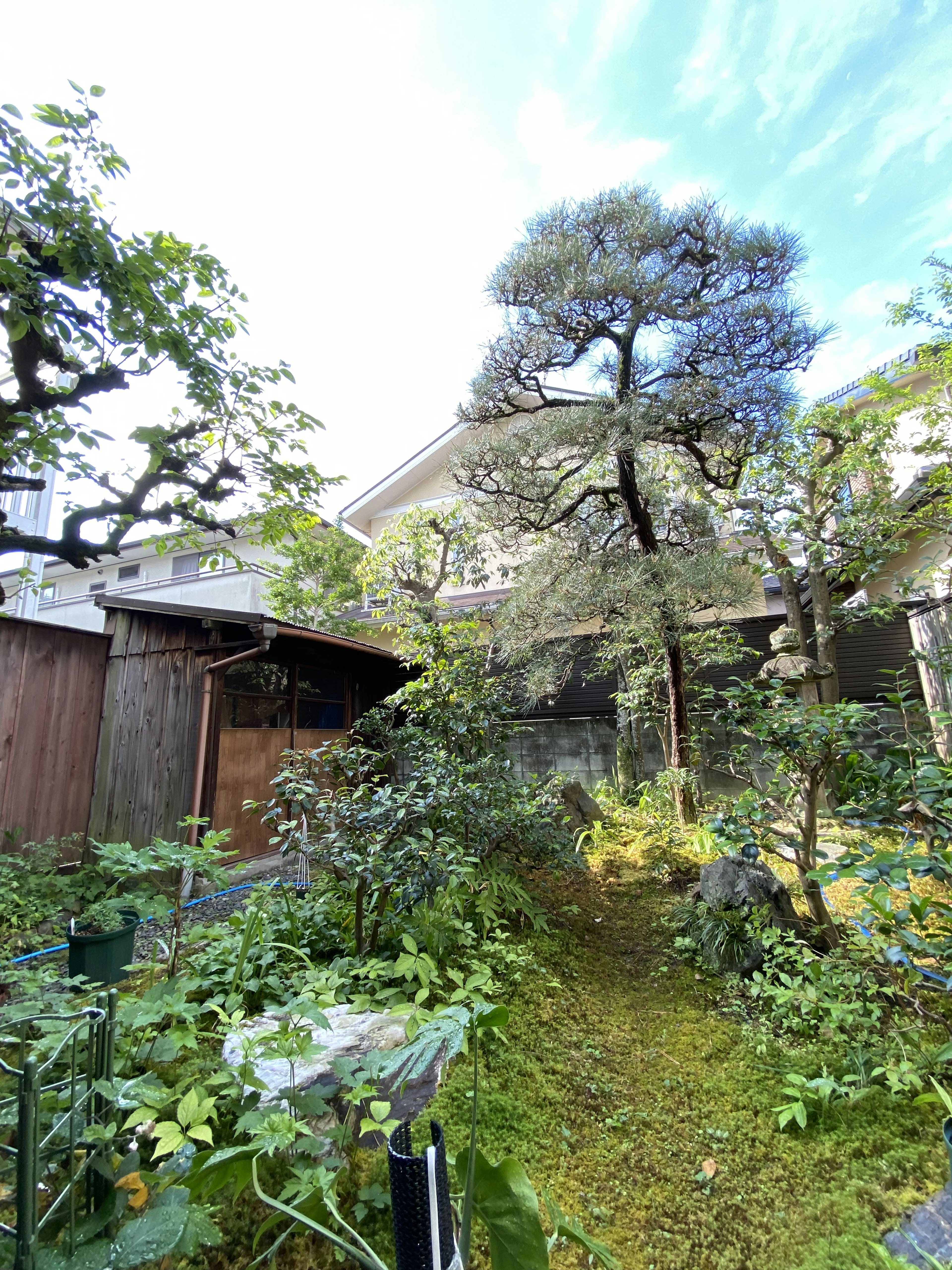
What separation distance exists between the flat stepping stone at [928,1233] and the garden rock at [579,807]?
150 inches

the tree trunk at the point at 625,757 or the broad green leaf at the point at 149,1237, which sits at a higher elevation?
the tree trunk at the point at 625,757

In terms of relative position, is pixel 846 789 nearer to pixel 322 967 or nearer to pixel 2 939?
pixel 322 967

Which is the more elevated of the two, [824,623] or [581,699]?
[824,623]

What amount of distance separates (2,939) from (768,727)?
5.09 metres

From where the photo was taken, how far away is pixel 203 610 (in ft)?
18.6

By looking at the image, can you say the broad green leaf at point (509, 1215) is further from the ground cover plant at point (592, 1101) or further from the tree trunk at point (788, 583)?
the tree trunk at point (788, 583)

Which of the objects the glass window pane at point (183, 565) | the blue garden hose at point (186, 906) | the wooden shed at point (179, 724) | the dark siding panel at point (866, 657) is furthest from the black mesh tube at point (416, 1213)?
the glass window pane at point (183, 565)

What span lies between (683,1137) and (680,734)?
3731 millimetres

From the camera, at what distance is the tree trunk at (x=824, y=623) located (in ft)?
20.6

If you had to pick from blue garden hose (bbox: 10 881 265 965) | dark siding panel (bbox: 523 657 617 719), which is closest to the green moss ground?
blue garden hose (bbox: 10 881 265 965)

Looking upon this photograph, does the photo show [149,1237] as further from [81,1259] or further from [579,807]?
[579,807]

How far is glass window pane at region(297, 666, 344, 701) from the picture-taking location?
7.42m

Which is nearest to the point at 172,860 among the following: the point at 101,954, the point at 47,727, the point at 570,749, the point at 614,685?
the point at 101,954

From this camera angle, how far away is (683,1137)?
200 cm
